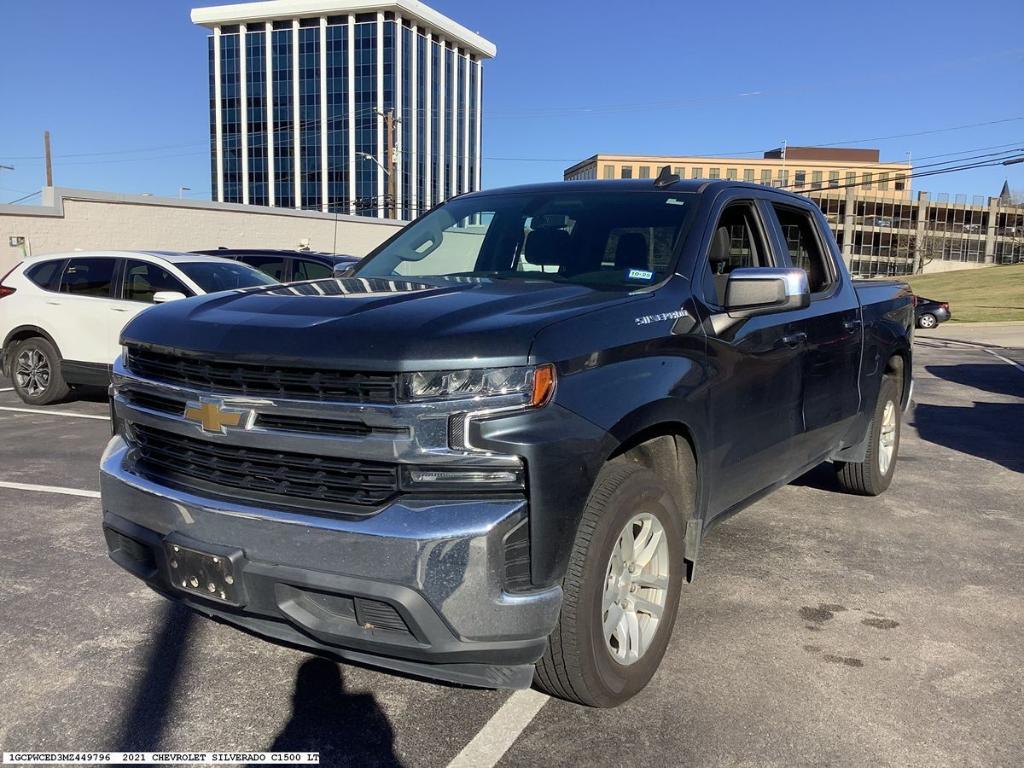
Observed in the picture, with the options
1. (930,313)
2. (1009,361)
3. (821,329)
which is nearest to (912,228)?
(930,313)

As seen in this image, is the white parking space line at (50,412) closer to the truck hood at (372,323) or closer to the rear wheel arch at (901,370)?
the truck hood at (372,323)

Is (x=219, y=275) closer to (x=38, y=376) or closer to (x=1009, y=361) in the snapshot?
(x=38, y=376)

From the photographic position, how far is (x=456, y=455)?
2475mm

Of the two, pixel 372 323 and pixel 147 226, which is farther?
pixel 147 226

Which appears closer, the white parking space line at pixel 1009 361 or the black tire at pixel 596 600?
the black tire at pixel 596 600

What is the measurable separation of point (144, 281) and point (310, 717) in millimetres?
7445

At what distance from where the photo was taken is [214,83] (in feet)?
362

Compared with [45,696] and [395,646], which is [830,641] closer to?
[395,646]

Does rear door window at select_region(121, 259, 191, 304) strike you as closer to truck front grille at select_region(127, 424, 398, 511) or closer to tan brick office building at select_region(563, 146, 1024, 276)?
truck front grille at select_region(127, 424, 398, 511)

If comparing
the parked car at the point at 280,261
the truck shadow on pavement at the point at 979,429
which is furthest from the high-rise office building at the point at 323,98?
the truck shadow on pavement at the point at 979,429

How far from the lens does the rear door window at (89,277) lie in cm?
946

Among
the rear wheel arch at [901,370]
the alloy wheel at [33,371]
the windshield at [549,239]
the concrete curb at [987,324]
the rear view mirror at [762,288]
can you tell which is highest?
the windshield at [549,239]

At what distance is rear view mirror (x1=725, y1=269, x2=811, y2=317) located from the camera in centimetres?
342

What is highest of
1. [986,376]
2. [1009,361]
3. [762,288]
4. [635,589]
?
[762,288]
